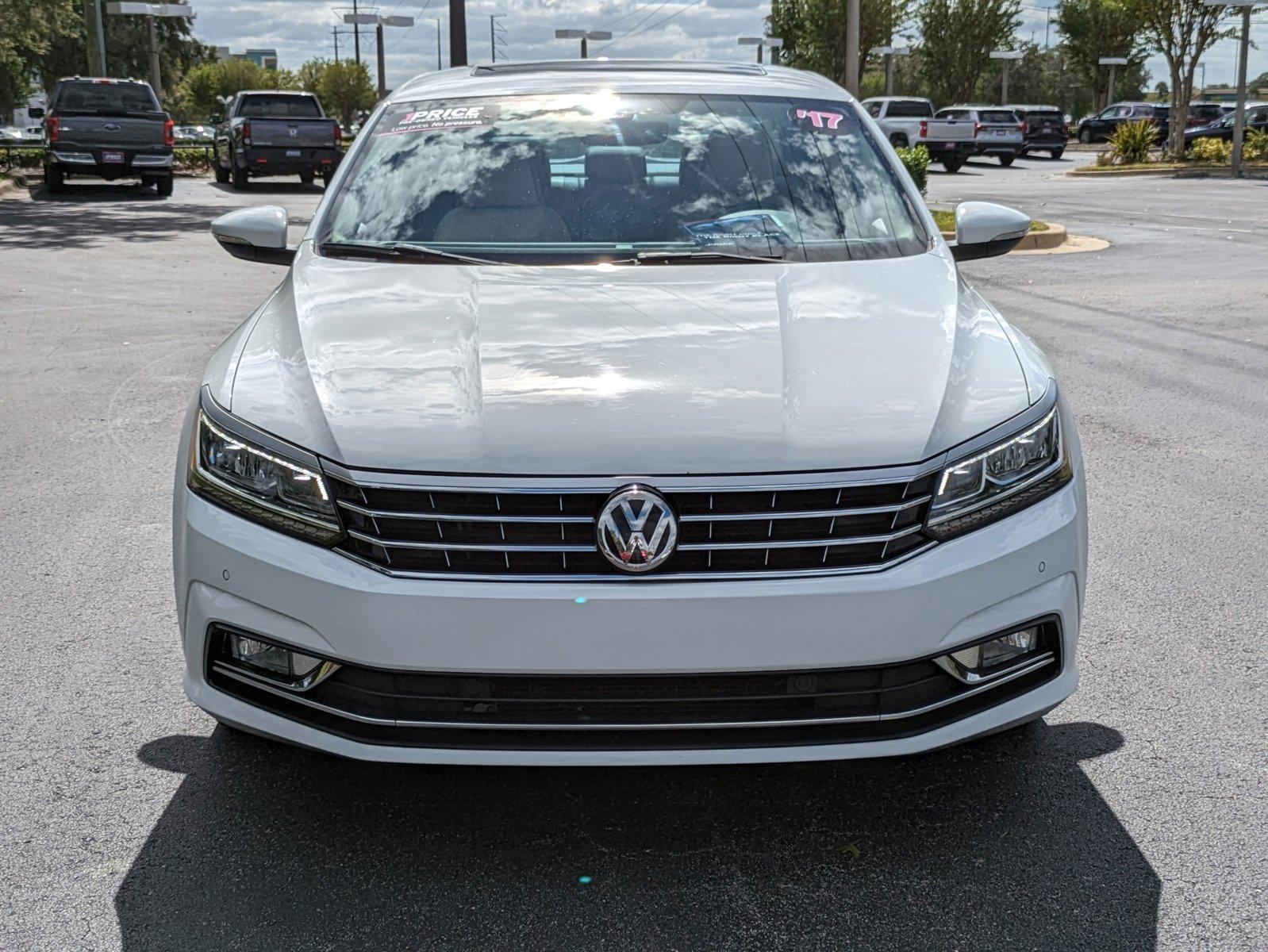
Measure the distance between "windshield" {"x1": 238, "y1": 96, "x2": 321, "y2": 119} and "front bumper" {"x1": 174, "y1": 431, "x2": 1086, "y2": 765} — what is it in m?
26.2

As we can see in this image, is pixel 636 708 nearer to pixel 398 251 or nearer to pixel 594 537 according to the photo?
pixel 594 537

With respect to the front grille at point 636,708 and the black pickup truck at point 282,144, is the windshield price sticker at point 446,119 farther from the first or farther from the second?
the black pickup truck at point 282,144

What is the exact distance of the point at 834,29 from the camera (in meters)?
54.9

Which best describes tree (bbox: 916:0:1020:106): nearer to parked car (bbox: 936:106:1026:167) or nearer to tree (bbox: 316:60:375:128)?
parked car (bbox: 936:106:1026:167)

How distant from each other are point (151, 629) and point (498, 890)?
1911 mm

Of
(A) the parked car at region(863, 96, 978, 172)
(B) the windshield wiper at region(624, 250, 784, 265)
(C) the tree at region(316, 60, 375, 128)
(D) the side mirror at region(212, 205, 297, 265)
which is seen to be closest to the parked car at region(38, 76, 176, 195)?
(A) the parked car at region(863, 96, 978, 172)

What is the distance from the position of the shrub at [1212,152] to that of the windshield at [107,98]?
25458 mm

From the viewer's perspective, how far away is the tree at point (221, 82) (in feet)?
345

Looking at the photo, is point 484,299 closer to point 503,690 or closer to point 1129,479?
point 503,690

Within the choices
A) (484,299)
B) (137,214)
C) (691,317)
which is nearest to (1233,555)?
(691,317)

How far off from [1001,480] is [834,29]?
55259mm

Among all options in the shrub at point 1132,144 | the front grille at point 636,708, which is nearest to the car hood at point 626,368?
the front grille at point 636,708

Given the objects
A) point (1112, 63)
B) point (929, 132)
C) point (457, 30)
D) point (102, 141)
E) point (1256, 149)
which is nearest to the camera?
point (457, 30)

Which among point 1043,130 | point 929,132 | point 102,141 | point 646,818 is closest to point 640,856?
point 646,818
